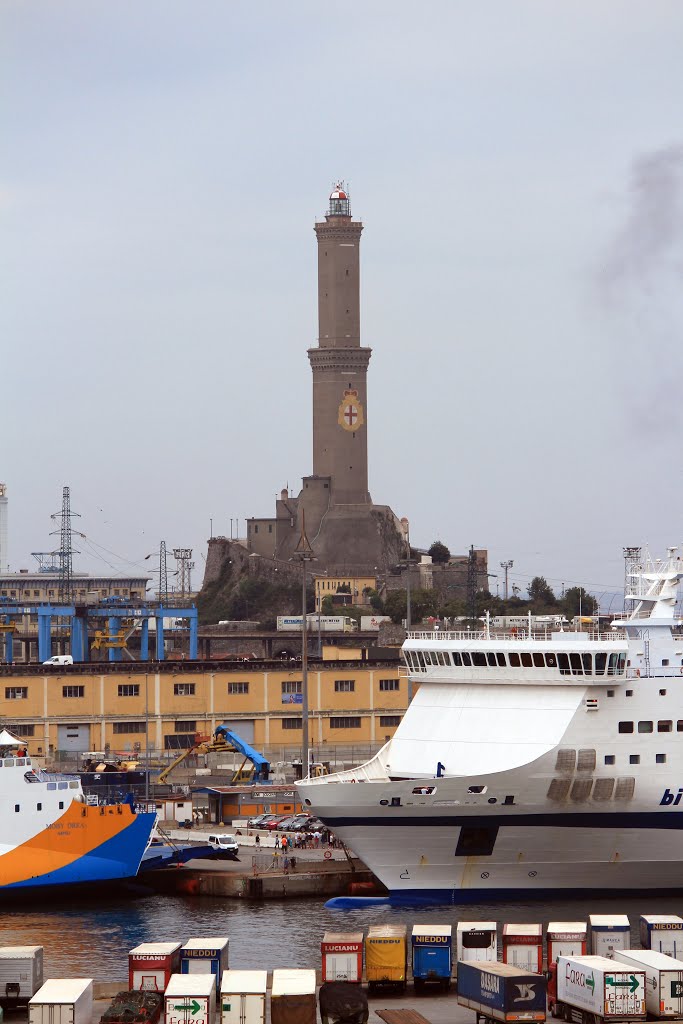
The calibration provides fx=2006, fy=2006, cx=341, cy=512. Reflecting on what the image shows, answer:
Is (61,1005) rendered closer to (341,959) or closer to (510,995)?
(341,959)

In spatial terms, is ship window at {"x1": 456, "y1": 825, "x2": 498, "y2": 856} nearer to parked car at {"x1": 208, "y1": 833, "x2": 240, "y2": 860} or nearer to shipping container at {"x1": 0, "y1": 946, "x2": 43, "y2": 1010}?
parked car at {"x1": 208, "y1": 833, "x2": 240, "y2": 860}

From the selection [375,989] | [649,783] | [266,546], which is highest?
[266,546]

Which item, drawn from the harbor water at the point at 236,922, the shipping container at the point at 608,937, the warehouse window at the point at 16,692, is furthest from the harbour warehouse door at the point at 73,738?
the shipping container at the point at 608,937

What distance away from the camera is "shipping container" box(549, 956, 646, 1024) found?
40000 mm

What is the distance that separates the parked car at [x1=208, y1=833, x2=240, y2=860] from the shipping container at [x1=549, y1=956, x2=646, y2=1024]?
21354mm

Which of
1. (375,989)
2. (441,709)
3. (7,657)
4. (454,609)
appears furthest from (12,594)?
(375,989)

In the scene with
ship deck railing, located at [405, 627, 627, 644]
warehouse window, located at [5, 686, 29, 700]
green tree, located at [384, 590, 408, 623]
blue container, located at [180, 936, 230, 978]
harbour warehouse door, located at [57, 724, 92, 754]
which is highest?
green tree, located at [384, 590, 408, 623]

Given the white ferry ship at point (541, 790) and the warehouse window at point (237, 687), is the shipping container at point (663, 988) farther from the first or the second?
the warehouse window at point (237, 687)

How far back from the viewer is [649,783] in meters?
53.1

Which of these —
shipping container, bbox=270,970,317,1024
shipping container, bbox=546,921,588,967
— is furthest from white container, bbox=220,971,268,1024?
shipping container, bbox=546,921,588,967

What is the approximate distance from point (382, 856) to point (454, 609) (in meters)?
86.2

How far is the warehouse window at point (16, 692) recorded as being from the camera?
90125 mm

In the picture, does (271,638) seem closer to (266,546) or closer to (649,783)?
(266,546)

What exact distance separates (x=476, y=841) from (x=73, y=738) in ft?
135
